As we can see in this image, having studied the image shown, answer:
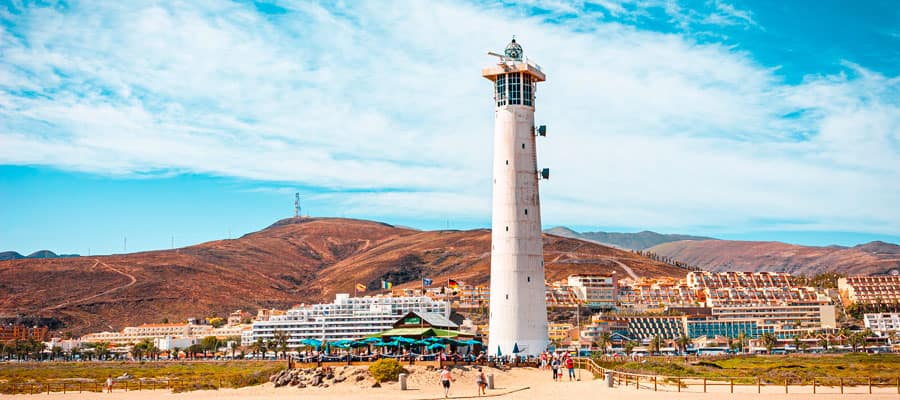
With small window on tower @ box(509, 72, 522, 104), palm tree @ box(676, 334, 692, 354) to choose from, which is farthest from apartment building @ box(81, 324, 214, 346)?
small window on tower @ box(509, 72, 522, 104)

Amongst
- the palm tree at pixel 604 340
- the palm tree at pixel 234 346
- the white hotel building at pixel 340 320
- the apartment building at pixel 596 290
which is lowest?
the palm tree at pixel 234 346

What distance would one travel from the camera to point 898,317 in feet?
529

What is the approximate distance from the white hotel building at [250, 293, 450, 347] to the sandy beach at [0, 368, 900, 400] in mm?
108339

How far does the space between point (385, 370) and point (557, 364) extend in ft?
28.3

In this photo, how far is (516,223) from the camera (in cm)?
5291

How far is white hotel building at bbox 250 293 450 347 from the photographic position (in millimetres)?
157250

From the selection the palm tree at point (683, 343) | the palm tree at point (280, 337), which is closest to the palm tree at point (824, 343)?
the palm tree at point (683, 343)

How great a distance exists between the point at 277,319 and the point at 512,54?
385 ft

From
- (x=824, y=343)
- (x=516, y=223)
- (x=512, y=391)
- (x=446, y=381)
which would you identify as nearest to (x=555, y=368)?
(x=512, y=391)

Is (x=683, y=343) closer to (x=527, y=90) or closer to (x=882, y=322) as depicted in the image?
(x=882, y=322)

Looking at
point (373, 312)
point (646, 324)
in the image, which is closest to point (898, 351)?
point (646, 324)

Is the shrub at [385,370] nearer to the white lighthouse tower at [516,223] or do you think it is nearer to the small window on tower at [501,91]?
the white lighthouse tower at [516,223]

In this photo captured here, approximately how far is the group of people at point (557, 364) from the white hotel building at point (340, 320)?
104 meters

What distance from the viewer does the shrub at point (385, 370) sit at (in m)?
43.9
